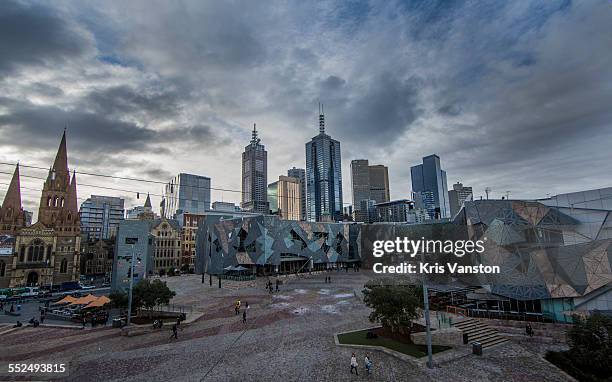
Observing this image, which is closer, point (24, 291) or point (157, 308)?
point (157, 308)

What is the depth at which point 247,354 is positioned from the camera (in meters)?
20.1

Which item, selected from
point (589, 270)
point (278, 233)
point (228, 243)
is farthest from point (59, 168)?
point (589, 270)

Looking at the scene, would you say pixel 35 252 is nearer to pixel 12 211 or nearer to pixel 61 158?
pixel 12 211

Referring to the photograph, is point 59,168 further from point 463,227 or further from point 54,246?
point 463,227

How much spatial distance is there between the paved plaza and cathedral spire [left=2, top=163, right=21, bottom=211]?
69679mm

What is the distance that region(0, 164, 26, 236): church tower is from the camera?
251 ft

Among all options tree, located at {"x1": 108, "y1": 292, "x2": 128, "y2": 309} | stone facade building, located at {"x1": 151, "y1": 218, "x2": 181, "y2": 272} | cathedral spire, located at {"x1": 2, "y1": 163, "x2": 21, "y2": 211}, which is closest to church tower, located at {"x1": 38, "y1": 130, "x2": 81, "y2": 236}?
cathedral spire, located at {"x1": 2, "y1": 163, "x2": 21, "y2": 211}

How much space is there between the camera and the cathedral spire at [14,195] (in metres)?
78.3

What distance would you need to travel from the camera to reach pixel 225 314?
105 feet

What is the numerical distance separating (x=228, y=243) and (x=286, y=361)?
55.0 meters

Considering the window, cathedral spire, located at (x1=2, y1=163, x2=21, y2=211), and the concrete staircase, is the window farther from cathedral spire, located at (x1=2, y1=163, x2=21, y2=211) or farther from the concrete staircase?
the concrete staircase

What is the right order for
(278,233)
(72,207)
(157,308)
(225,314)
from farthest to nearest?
1. (72,207)
2. (278,233)
3. (157,308)
4. (225,314)

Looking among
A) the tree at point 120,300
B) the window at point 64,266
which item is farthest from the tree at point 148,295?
the window at point 64,266

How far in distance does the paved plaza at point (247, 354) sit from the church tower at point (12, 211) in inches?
2635
